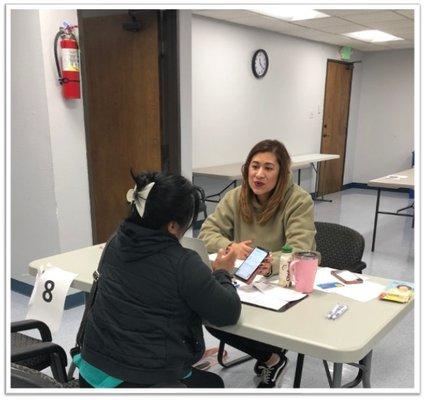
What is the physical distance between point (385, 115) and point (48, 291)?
287 inches

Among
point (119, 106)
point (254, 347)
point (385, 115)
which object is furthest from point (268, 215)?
point (385, 115)

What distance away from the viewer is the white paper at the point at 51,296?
161cm

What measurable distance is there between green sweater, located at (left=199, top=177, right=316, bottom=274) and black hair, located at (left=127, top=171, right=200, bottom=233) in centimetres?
61

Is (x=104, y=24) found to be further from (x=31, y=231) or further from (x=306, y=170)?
(x=306, y=170)

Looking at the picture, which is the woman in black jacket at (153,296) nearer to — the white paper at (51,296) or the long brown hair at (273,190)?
the white paper at (51,296)

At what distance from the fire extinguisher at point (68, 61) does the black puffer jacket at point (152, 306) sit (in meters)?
1.75

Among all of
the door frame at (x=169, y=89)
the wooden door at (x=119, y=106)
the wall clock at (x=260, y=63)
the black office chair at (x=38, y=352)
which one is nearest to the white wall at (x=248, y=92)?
the wall clock at (x=260, y=63)

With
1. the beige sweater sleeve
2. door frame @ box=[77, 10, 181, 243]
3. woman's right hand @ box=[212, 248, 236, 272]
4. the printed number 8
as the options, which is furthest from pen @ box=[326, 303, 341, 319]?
door frame @ box=[77, 10, 181, 243]

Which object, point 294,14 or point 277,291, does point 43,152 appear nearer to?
point 277,291

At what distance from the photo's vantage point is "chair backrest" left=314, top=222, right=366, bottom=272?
2.00 metres

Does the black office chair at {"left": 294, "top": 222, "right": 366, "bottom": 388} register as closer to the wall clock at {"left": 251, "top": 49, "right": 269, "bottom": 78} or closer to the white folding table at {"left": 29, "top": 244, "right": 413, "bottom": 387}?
the white folding table at {"left": 29, "top": 244, "right": 413, "bottom": 387}

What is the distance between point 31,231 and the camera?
300 centimetres

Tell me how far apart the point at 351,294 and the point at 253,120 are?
4.44 m

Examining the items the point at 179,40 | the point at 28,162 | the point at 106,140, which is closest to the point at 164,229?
the point at 28,162
